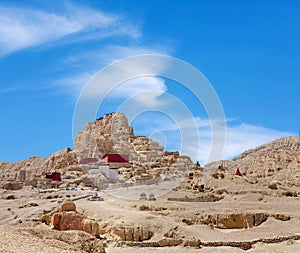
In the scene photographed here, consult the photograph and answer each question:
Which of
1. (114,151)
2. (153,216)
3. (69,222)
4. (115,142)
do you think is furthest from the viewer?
(115,142)

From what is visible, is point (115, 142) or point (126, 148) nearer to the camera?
point (126, 148)

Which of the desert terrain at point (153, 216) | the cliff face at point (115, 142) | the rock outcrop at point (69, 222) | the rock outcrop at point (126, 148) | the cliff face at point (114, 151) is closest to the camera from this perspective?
the desert terrain at point (153, 216)

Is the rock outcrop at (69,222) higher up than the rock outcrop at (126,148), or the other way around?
the rock outcrop at (126,148)

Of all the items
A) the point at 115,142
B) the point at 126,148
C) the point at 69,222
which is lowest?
the point at 69,222

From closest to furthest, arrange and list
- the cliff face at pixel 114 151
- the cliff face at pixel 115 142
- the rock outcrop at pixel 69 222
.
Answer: the rock outcrop at pixel 69 222 < the cliff face at pixel 114 151 < the cliff face at pixel 115 142

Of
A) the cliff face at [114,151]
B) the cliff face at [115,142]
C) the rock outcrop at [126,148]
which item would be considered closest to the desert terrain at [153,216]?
the cliff face at [114,151]

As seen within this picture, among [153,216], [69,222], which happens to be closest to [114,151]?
[153,216]

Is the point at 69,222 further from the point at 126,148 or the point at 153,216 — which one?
the point at 126,148

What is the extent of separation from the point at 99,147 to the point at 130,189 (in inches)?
1312

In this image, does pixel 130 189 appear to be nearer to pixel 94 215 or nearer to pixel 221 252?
pixel 94 215

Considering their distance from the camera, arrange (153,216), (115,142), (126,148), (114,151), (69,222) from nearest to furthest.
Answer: (69,222), (153,216), (114,151), (126,148), (115,142)

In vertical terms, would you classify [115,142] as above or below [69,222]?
above

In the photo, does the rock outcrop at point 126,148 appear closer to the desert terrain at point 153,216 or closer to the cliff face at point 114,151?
the cliff face at point 114,151

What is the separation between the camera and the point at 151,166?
235ft
